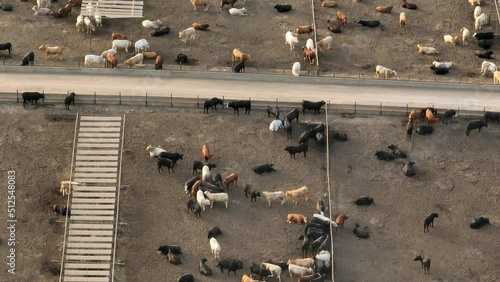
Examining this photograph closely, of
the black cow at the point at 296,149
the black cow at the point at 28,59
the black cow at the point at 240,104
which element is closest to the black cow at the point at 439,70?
the black cow at the point at 240,104

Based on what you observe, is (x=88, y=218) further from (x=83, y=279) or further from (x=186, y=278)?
(x=186, y=278)

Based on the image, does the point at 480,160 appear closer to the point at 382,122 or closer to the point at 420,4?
the point at 382,122

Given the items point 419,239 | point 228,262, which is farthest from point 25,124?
point 419,239

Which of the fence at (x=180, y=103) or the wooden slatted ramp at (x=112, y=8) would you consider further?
the wooden slatted ramp at (x=112, y=8)

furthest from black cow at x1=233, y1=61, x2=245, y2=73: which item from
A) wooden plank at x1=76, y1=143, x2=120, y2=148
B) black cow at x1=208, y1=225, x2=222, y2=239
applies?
black cow at x1=208, y1=225, x2=222, y2=239

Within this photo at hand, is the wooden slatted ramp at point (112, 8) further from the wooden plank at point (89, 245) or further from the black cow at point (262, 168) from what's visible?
the wooden plank at point (89, 245)
